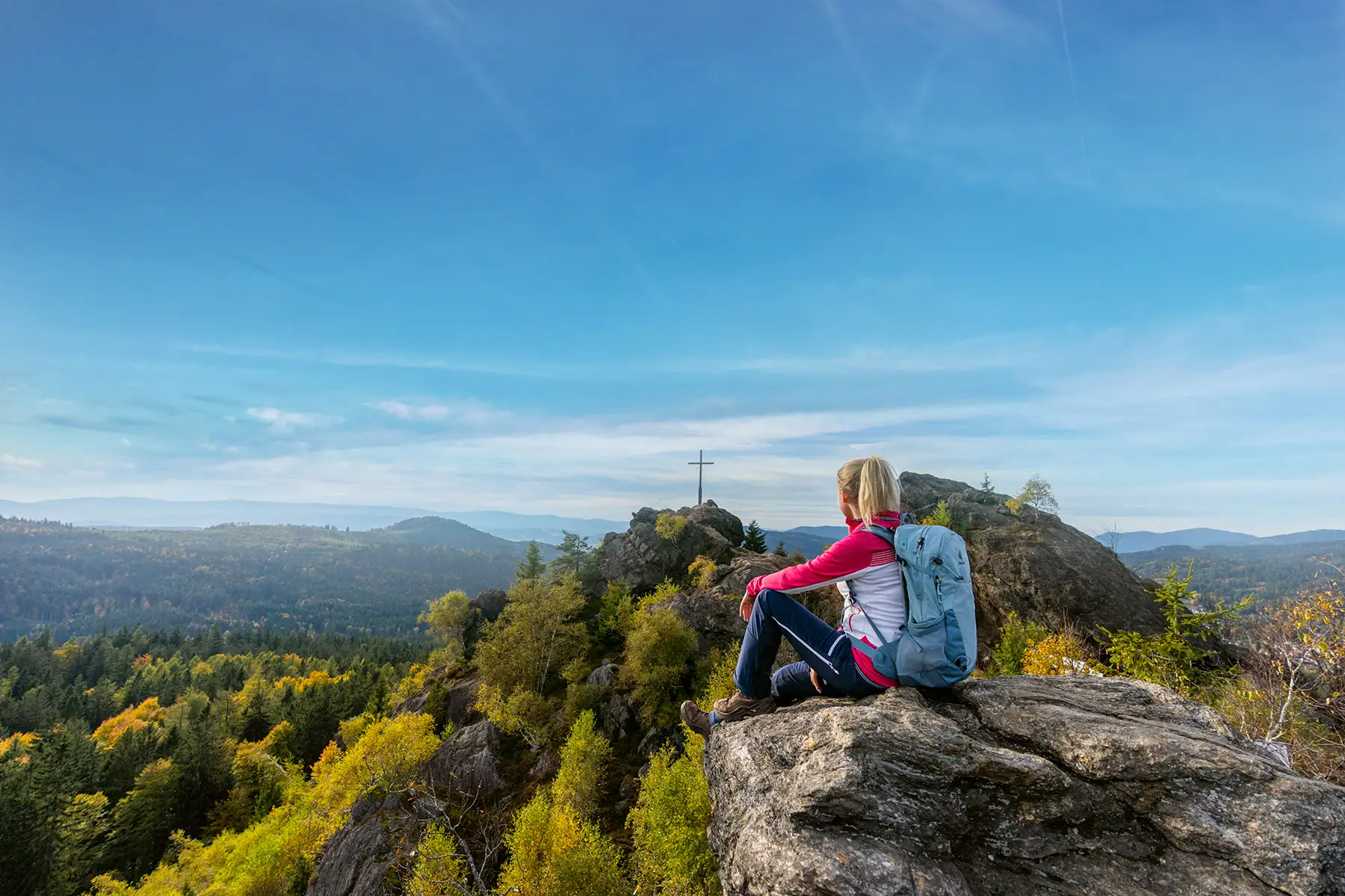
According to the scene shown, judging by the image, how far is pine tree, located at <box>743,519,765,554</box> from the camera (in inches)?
2410

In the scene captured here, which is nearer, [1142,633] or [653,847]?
[653,847]

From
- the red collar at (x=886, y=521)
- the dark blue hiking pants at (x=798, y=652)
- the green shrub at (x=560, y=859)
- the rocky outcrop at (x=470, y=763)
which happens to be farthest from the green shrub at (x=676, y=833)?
the rocky outcrop at (x=470, y=763)

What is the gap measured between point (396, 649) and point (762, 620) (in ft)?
518

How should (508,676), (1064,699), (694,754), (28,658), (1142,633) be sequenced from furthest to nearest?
(28,658) → (508,676) → (1142,633) → (694,754) → (1064,699)

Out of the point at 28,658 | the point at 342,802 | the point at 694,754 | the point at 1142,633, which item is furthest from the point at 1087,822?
the point at 28,658

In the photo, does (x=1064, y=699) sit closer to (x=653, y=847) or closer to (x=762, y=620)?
(x=762, y=620)

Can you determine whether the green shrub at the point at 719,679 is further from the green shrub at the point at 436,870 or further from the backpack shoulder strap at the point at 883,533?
the backpack shoulder strap at the point at 883,533

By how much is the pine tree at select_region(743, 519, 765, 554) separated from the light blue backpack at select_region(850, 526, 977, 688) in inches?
2093

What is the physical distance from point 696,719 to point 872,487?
201 inches

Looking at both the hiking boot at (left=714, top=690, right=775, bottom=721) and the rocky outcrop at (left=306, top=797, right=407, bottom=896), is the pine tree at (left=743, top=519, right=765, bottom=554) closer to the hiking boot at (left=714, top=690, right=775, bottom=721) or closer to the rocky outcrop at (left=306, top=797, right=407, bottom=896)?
the rocky outcrop at (left=306, top=797, right=407, bottom=896)

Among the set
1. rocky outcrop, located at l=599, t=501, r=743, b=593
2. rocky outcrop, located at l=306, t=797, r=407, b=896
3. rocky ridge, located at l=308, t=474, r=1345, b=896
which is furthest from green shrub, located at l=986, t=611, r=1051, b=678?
rocky outcrop, located at l=599, t=501, r=743, b=593

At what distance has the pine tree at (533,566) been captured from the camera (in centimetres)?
6744

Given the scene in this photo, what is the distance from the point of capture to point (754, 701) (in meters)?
8.72

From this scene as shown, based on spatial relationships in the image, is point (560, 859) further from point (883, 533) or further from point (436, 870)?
point (883, 533)
